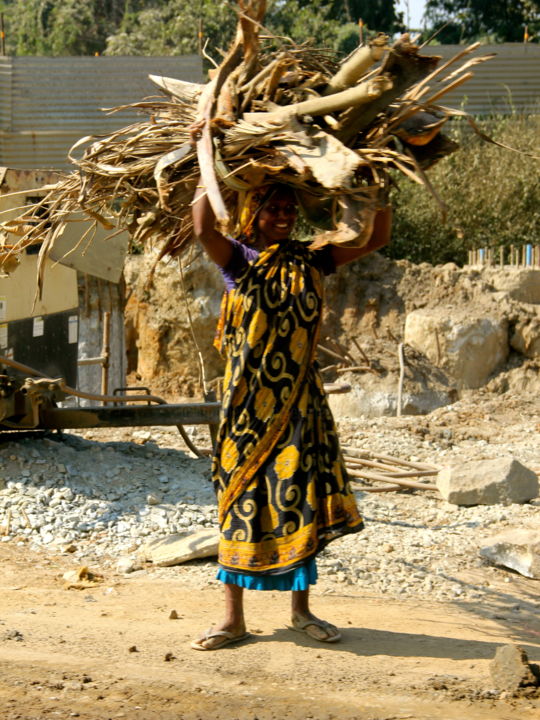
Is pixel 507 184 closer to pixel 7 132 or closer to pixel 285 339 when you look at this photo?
pixel 7 132

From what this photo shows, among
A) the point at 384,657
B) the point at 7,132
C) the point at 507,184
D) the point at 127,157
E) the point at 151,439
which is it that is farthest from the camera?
the point at 7,132

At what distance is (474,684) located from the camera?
349cm

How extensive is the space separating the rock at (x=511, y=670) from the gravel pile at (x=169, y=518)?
1508 mm

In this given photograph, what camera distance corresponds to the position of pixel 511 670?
341 centimetres

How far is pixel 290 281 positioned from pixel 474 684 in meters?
1.62

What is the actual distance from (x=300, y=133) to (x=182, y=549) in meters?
2.67

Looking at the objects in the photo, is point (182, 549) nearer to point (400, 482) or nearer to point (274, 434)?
point (274, 434)

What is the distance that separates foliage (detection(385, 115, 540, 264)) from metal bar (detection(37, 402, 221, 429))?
9.79 meters

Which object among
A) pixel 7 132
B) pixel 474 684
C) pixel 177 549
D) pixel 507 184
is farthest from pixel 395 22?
pixel 474 684

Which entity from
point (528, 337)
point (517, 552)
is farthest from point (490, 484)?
point (528, 337)

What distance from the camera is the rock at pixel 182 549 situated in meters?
5.26

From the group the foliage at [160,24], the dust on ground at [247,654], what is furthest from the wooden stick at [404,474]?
the foliage at [160,24]

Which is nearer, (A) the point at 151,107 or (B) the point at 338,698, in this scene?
(B) the point at 338,698

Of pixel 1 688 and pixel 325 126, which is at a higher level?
pixel 325 126
